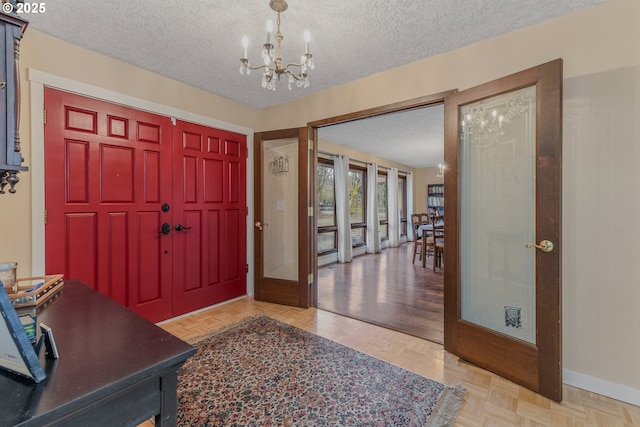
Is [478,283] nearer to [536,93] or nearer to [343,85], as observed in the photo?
[536,93]

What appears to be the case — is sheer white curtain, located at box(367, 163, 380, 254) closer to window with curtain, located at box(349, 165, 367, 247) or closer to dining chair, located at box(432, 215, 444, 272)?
window with curtain, located at box(349, 165, 367, 247)

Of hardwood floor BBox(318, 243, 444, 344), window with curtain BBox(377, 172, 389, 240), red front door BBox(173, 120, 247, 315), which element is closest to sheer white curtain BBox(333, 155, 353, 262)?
hardwood floor BBox(318, 243, 444, 344)

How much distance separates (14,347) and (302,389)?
1.51m

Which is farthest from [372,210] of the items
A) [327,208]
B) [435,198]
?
[435,198]

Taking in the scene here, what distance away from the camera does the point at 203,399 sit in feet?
5.51

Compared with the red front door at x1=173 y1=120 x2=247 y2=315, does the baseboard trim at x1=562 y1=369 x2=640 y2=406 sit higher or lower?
lower

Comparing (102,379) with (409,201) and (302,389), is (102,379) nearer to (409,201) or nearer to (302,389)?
(302,389)

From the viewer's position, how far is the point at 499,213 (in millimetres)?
2049

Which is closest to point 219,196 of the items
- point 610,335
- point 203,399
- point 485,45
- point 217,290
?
point 217,290

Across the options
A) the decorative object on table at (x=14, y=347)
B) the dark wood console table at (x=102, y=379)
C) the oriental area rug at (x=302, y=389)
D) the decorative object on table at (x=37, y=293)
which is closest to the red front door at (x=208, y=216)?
the oriental area rug at (x=302, y=389)

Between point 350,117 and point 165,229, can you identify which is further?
point 350,117

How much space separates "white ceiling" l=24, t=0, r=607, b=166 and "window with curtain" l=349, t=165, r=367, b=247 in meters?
4.12

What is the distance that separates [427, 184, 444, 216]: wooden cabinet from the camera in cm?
874

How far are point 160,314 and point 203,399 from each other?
139cm
